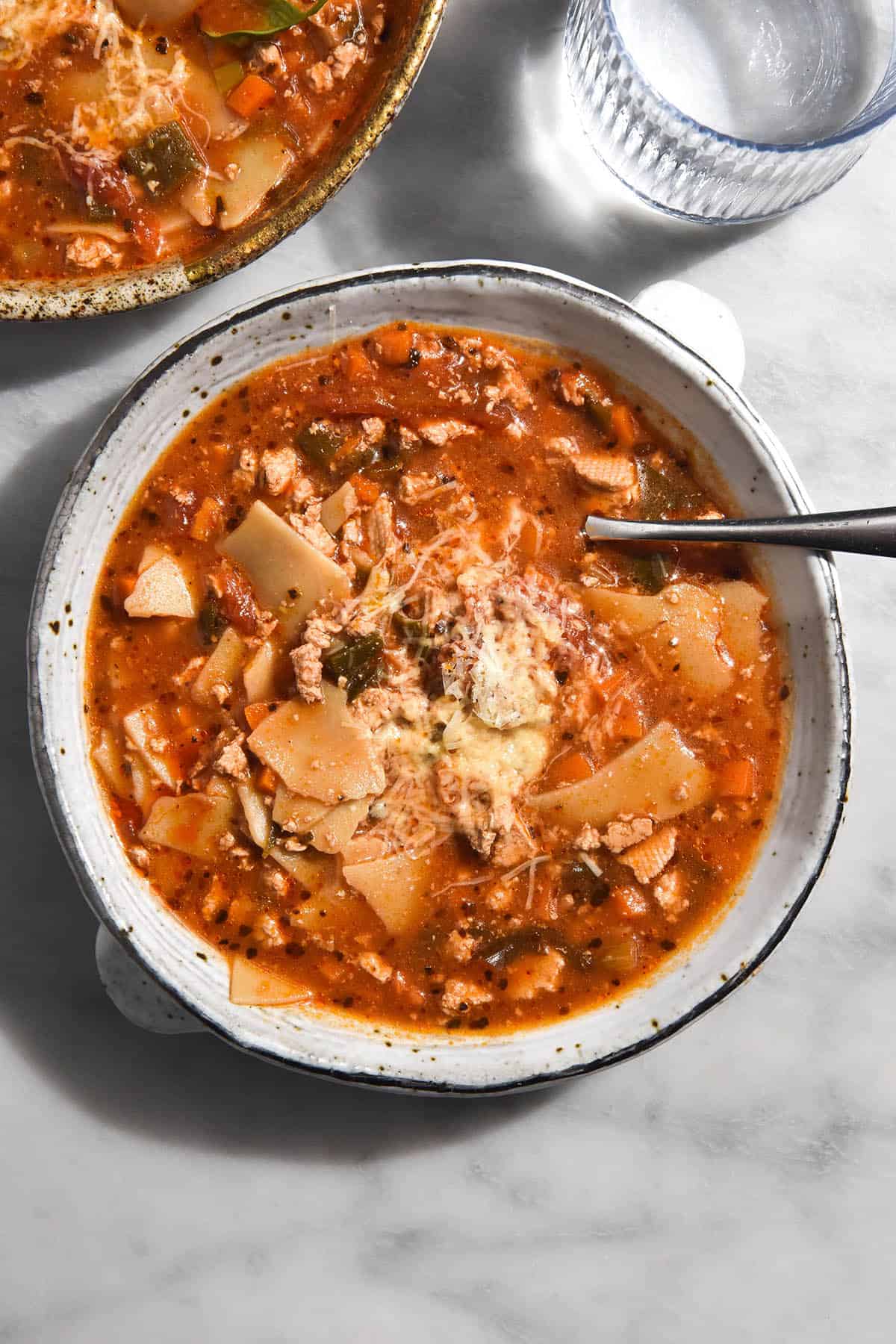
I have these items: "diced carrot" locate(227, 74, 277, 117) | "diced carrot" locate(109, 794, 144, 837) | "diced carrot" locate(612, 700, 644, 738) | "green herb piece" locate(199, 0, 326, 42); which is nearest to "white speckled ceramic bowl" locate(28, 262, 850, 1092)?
"diced carrot" locate(109, 794, 144, 837)

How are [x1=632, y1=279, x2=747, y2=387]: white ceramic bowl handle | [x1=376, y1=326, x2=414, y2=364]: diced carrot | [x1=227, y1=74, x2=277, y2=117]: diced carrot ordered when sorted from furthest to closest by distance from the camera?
[x1=632, y1=279, x2=747, y2=387]: white ceramic bowl handle < [x1=227, y1=74, x2=277, y2=117]: diced carrot < [x1=376, y1=326, x2=414, y2=364]: diced carrot

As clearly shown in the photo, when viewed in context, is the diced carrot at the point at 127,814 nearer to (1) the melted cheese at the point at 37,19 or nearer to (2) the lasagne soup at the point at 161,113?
(2) the lasagne soup at the point at 161,113

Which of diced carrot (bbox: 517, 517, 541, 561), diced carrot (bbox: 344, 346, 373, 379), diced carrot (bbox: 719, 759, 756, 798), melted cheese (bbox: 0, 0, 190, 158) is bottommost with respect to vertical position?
diced carrot (bbox: 719, 759, 756, 798)

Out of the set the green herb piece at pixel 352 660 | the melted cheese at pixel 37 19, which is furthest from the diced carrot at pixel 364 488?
the melted cheese at pixel 37 19

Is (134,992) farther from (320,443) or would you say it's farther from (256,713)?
(320,443)

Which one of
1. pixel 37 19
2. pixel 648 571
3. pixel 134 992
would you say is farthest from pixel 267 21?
pixel 134 992

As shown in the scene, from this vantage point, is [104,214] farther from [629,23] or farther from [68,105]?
[629,23]

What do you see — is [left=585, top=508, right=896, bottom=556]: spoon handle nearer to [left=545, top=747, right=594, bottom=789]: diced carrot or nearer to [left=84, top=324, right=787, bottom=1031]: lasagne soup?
[left=84, top=324, right=787, bottom=1031]: lasagne soup
